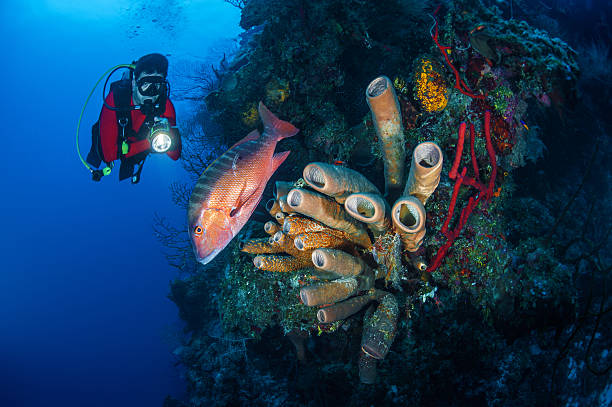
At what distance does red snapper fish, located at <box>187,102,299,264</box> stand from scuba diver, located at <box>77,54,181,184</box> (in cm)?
202

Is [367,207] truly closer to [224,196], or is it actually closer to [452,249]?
[452,249]

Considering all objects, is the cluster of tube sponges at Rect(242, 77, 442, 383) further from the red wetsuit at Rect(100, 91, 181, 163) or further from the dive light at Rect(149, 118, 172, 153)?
the red wetsuit at Rect(100, 91, 181, 163)

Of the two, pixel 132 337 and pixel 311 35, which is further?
pixel 132 337

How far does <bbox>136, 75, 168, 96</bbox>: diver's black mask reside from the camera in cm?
392

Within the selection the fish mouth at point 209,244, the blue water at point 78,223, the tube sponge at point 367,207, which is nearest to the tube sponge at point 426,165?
the tube sponge at point 367,207

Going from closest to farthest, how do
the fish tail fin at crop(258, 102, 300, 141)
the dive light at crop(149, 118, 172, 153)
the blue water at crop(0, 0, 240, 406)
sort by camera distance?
1. the fish tail fin at crop(258, 102, 300, 141)
2. the dive light at crop(149, 118, 172, 153)
3. the blue water at crop(0, 0, 240, 406)

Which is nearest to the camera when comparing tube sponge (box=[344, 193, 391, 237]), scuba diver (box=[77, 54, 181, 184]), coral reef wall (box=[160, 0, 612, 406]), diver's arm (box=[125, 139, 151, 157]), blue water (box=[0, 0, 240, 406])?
tube sponge (box=[344, 193, 391, 237])

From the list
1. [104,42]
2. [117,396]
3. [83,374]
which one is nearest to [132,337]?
[83,374]

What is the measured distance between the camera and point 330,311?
80.0 inches

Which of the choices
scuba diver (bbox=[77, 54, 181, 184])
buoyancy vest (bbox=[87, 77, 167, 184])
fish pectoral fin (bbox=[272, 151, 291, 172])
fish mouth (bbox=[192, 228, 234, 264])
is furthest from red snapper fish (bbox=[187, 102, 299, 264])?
buoyancy vest (bbox=[87, 77, 167, 184])

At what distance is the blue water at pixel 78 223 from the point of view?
57.0 feet

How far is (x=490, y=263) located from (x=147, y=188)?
53.1m

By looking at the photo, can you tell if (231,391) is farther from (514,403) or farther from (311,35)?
(311,35)

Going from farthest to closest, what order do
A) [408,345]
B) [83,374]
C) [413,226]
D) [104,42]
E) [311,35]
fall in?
[104,42] < [83,374] < [311,35] < [408,345] < [413,226]
